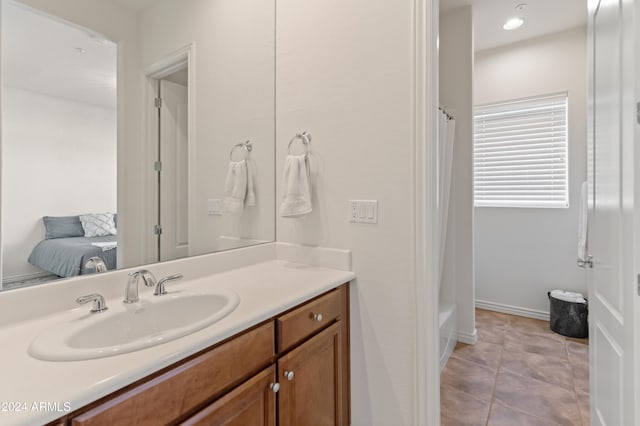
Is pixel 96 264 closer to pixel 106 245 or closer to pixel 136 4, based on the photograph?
pixel 106 245

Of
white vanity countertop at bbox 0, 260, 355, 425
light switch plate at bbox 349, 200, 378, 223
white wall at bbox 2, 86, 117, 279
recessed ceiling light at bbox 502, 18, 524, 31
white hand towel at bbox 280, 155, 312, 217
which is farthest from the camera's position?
recessed ceiling light at bbox 502, 18, 524, 31

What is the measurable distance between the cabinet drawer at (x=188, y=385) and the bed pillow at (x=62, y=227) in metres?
0.64

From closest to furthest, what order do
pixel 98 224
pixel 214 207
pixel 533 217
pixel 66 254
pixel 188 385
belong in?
pixel 188 385
pixel 66 254
pixel 98 224
pixel 214 207
pixel 533 217

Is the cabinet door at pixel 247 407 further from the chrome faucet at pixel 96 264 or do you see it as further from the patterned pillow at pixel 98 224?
the patterned pillow at pixel 98 224

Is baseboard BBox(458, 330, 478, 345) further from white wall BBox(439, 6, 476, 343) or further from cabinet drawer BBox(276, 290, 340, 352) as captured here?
cabinet drawer BBox(276, 290, 340, 352)

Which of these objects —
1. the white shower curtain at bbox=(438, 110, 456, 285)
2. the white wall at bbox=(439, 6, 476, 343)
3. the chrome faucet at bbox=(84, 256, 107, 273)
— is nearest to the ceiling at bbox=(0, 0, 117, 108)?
the chrome faucet at bbox=(84, 256, 107, 273)

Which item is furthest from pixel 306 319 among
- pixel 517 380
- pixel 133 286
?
pixel 517 380

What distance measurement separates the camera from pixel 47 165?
996mm

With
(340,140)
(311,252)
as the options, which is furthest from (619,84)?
(311,252)

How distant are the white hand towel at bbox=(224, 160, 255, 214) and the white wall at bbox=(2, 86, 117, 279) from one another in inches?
21.0

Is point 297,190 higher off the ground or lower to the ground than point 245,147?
lower

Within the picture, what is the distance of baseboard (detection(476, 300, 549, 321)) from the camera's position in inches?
121

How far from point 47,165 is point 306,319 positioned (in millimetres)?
975

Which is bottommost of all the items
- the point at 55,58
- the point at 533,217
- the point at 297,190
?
the point at 533,217
